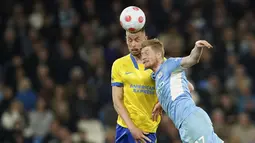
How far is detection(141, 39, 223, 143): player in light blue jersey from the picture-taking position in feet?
24.3

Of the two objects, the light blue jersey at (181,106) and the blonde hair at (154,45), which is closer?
the light blue jersey at (181,106)

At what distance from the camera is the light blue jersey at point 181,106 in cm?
742

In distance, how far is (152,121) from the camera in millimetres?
8281

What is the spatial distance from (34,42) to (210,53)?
13.1ft

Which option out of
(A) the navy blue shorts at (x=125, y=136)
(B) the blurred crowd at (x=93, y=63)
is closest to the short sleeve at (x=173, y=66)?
(A) the navy blue shorts at (x=125, y=136)

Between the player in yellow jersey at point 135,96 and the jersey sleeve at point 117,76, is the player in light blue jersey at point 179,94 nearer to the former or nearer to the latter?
the player in yellow jersey at point 135,96

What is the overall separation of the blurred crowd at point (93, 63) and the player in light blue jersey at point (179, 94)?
493 centimetres

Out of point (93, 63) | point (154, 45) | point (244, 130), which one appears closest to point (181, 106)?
point (154, 45)

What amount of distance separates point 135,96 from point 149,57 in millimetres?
673

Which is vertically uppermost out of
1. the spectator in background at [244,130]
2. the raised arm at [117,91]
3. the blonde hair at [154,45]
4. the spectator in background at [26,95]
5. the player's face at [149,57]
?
the blonde hair at [154,45]

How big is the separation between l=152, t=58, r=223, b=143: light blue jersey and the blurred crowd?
494 centimetres

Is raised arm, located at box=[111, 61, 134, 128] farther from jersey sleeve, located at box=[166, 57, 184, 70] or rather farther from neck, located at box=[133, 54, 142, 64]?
jersey sleeve, located at box=[166, 57, 184, 70]

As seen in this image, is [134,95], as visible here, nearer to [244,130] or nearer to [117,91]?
[117,91]

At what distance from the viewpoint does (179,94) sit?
25.0 feet
